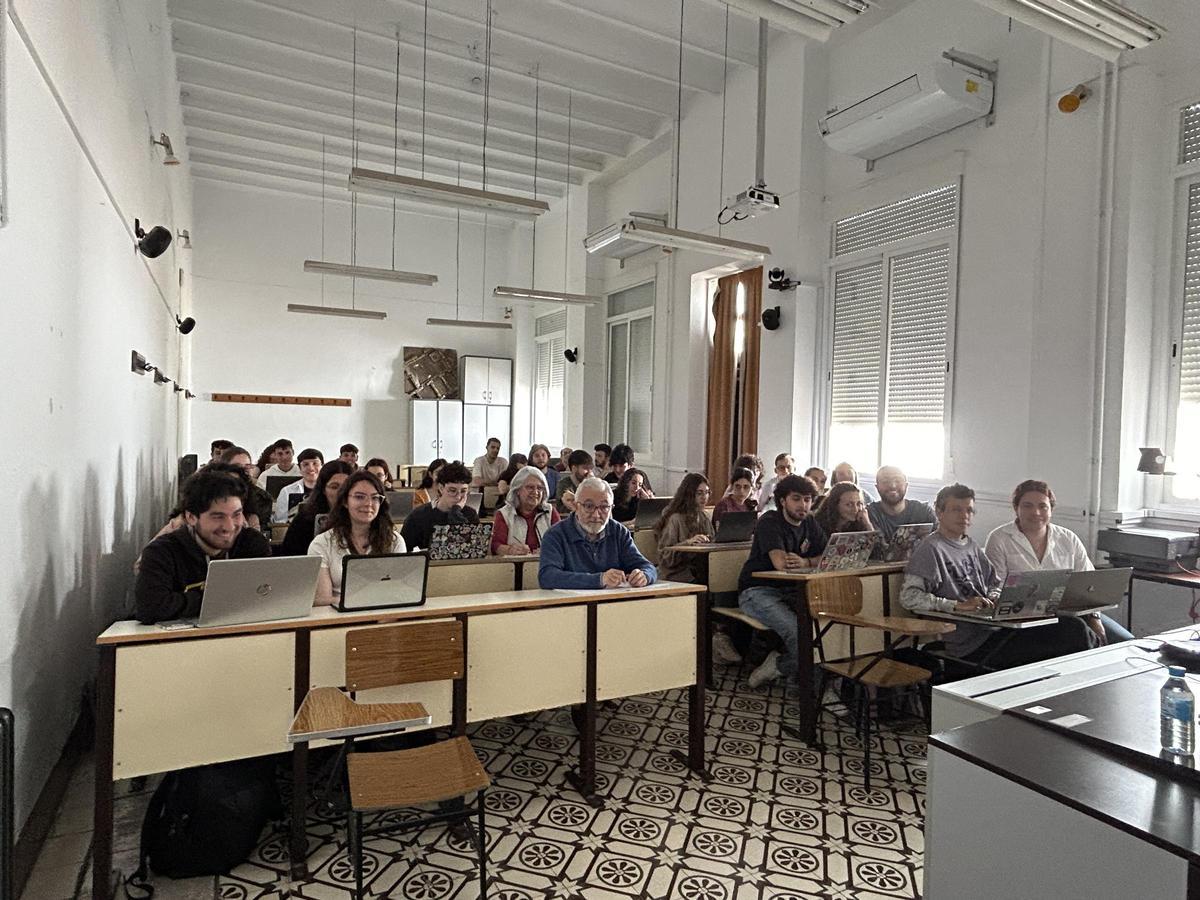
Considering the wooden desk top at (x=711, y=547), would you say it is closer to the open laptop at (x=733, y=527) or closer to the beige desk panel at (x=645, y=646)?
the open laptop at (x=733, y=527)

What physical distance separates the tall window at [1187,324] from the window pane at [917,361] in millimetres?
1470

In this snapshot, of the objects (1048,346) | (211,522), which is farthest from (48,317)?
(1048,346)

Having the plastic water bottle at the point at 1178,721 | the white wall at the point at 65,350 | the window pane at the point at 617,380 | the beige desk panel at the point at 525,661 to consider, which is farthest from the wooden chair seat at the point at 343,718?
the window pane at the point at 617,380

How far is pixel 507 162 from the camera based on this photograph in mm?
9766

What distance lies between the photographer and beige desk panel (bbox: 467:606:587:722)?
9.20 ft

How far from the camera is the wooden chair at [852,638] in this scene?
323 cm

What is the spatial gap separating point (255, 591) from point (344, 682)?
1.47 feet

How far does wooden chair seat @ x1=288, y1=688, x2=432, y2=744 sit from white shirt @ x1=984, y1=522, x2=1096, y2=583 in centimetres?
315

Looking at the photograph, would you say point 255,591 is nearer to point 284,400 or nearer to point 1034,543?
point 1034,543

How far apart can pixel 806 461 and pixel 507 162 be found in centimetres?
578

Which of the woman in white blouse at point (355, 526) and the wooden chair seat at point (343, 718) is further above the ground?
the woman in white blouse at point (355, 526)

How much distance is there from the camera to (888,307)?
6.21 m

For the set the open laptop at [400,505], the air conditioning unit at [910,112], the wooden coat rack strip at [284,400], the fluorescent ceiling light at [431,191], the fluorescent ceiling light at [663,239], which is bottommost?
the open laptop at [400,505]

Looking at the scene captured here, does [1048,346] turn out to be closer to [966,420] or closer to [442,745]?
[966,420]
